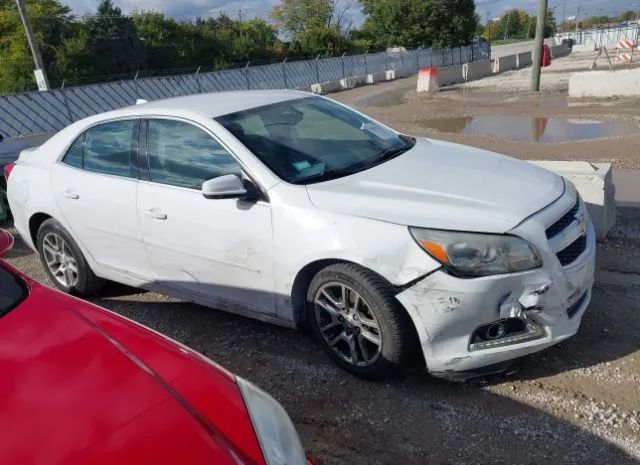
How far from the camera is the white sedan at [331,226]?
2898 millimetres

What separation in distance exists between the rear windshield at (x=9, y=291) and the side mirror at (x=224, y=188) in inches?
44.5

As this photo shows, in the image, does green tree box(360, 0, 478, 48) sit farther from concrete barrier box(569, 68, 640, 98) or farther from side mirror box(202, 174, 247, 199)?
side mirror box(202, 174, 247, 199)

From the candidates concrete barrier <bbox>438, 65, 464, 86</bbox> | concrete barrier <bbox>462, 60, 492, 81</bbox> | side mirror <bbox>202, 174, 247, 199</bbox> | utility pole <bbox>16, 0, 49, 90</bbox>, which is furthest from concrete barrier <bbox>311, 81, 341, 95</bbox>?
side mirror <bbox>202, 174, 247, 199</bbox>

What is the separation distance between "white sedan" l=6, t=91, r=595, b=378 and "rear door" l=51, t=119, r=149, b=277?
13 mm

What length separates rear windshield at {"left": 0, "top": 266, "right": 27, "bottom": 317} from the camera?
7.43 feet

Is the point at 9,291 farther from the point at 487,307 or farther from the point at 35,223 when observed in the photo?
the point at 35,223

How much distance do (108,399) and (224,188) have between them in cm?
176

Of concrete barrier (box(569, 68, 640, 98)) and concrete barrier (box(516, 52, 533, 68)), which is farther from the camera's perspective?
concrete barrier (box(516, 52, 533, 68))

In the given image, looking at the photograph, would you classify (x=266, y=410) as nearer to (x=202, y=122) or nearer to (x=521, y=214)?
(x=521, y=214)

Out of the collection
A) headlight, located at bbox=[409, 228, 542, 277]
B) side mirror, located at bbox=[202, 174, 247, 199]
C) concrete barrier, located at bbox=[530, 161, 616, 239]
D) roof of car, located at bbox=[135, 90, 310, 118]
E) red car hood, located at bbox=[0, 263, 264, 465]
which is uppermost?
roof of car, located at bbox=[135, 90, 310, 118]

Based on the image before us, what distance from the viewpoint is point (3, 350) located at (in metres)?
1.93

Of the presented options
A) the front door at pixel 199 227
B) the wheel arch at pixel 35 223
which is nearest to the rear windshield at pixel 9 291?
the front door at pixel 199 227

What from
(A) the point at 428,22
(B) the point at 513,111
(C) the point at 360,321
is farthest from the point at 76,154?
(A) the point at 428,22

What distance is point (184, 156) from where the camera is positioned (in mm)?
3840
